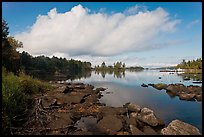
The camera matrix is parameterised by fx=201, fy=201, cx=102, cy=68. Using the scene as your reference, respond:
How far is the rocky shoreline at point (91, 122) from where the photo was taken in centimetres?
951

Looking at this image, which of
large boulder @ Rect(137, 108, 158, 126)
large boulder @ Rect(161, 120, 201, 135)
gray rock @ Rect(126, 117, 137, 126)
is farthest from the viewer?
large boulder @ Rect(137, 108, 158, 126)

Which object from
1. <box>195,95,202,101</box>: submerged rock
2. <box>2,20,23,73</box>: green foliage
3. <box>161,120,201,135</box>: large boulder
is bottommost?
<box>195,95,202,101</box>: submerged rock

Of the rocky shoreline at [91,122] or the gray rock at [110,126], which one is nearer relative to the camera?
the rocky shoreline at [91,122]

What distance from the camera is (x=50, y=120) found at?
35.7 feet

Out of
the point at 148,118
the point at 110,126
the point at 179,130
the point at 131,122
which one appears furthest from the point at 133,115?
the point at 179,130

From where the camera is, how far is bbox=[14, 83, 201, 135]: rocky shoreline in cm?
951

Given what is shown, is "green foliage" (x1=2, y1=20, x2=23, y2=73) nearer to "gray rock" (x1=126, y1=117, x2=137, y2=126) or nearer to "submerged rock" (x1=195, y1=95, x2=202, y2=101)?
"gray rock" (x1=126, y1=117, x2=137, y2=126)

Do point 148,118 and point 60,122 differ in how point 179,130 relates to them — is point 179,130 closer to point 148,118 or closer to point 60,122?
point 148,118

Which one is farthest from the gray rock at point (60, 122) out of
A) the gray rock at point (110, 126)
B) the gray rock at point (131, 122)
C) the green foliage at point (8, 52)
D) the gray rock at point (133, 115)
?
the green foliage at point (8, 52)

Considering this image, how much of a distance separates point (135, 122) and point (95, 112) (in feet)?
11.4

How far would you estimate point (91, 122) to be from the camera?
12094 mm

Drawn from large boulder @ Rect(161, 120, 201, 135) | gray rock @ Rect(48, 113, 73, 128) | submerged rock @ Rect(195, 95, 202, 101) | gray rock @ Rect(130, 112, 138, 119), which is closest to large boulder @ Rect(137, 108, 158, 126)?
gray rock @ Rect(130, 112, 138, 119)

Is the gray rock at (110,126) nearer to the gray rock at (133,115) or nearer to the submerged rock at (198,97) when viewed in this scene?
the gray rock at (133,115)

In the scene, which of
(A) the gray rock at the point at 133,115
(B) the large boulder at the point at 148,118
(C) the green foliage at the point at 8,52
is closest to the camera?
(B) the large boulder at the point at 148,118
